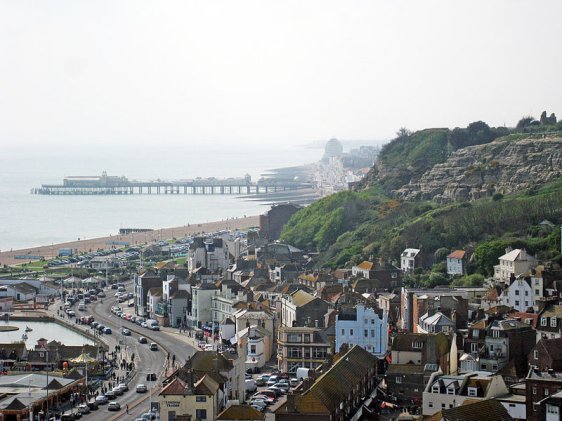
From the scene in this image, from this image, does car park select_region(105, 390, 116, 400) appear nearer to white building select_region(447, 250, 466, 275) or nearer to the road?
the road

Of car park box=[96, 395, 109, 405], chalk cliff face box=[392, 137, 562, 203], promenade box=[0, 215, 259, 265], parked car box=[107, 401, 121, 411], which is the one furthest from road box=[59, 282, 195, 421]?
promenade box=[0, 215, 259, 265]

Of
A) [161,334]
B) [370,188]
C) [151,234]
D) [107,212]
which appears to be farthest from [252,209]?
[161,334]

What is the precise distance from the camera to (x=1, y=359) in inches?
1654

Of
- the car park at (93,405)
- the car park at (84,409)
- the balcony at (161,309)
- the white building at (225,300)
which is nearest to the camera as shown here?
the car park at (84,409)

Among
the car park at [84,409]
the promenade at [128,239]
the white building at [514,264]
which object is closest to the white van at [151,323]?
the white building at [514,264]

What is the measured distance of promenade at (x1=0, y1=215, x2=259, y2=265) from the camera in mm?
88669

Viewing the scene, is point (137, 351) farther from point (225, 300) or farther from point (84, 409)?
point (84, 409)

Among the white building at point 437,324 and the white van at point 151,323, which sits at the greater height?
the white building at point 437,324

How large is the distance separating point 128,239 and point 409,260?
44743mm

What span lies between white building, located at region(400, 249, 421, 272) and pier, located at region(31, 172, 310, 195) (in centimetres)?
12539

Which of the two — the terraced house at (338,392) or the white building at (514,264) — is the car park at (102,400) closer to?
the terraced house at (338,392)

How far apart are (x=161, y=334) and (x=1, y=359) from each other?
28.2 ft

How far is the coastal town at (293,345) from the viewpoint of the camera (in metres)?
31.1

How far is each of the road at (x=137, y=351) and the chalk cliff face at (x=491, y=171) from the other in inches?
1012
